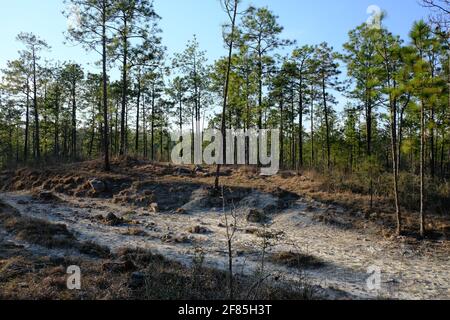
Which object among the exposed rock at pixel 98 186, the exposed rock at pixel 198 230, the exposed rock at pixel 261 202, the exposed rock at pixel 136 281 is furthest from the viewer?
the exposed rock at pixel 98 186

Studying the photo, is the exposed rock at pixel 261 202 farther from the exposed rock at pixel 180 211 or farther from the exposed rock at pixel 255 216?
the exposed rock at pixel 180 211

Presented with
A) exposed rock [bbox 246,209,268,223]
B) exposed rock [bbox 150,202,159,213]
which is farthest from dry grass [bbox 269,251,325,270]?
exposed rock [bbox 150,202,159,213]

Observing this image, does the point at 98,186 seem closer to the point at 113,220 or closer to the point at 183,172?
the point at 183,172

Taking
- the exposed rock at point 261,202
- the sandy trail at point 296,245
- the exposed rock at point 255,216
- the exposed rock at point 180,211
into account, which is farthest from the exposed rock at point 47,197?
the exposed rock at point 255,216

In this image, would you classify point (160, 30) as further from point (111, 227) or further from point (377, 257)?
point (377, 257)

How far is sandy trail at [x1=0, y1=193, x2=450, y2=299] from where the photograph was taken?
312 inches

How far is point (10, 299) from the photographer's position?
5703 millimetres

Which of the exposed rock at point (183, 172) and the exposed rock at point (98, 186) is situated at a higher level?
the exposed rock at point (183, 172)

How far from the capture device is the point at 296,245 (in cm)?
1102

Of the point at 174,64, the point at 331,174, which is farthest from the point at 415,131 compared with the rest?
the point at 174,64

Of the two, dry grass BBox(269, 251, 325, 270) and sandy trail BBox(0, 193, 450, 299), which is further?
dry grass BBox(269, 251, 325, 270)

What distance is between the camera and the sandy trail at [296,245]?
7934mm

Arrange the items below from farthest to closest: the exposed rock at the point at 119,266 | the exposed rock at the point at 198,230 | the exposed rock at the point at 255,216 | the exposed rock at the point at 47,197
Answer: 1. the exposed rock at the point at 47,197
2. the exposed rock at the point at 255,216
3. the exposed rock at the point at 198,230
4. the exposed rock at the point at 119,266

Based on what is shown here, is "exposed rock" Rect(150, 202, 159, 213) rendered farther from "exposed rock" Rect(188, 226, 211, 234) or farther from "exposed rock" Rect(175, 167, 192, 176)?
"exposed rock" Rect(175, 167, 192, 176)
